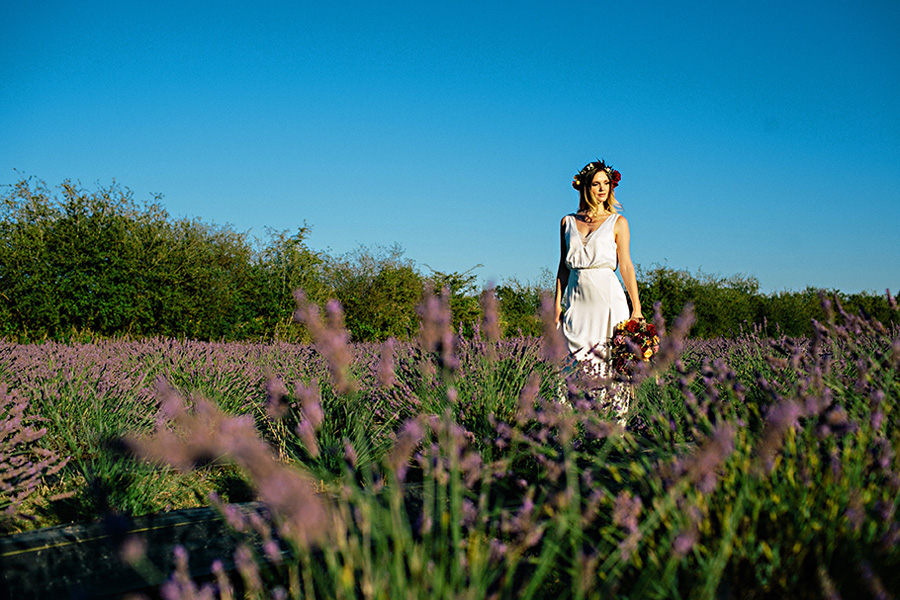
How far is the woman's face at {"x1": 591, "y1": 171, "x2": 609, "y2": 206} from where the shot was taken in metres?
4.71

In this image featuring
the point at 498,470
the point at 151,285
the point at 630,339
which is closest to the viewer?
the point at 498,470

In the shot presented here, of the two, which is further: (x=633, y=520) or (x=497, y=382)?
(x=497, y=382)

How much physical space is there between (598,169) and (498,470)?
137 inches

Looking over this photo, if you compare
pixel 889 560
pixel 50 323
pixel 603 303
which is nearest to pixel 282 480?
pixel 889 560

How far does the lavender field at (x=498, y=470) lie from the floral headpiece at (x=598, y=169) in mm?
1690

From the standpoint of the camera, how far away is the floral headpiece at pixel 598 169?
15.5 ft

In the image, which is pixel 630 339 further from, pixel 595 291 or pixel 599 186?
pixel 599 186

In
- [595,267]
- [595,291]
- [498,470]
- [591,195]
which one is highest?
[591,195]

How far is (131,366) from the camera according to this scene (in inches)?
194

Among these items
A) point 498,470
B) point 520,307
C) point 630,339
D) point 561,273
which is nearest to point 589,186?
point 561,273

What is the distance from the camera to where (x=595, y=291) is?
4.54m

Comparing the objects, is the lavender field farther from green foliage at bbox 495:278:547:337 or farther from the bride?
green foliage at bbox 495:278:547:337

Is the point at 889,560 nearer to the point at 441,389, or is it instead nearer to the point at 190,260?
the point at 441,389

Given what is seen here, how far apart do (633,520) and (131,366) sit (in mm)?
4829
